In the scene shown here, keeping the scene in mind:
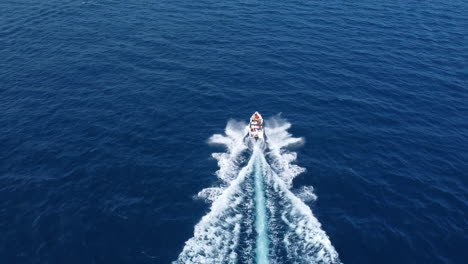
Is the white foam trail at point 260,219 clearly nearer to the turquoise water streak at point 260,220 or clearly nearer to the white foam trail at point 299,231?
the turquoise water streak at point 260,220

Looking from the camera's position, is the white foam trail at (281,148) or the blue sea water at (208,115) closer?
the blue sea water at (208,115)

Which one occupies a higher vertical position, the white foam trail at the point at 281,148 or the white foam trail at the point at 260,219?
the white foam trail at the point at 281,148

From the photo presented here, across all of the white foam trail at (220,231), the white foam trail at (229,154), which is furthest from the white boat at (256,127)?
the white foam trail at (220,231)

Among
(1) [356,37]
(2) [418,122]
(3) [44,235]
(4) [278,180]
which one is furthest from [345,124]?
(3) [44,235]

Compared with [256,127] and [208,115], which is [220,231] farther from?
[208,115]

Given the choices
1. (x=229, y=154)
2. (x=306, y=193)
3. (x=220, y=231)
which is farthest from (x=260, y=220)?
(x=229, y=154)

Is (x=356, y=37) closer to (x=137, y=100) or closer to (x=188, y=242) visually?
(x=137, y=100)

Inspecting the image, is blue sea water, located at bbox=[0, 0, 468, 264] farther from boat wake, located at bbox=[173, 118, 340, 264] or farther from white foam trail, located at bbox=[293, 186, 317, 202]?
boat wake, located at bbox=[173, 118, 340, 264]
